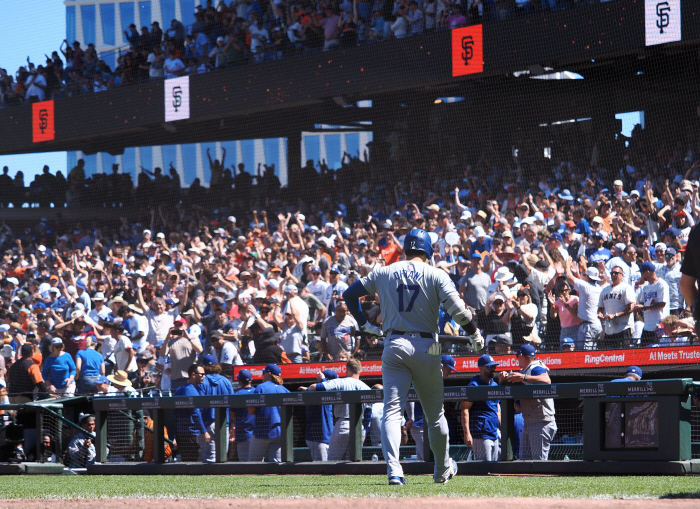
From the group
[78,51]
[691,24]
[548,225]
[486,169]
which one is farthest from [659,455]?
[78,51]

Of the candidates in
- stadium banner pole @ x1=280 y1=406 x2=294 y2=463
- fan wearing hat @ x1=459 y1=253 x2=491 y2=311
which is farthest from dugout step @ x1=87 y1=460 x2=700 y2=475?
fan wearing hat @ x1=459 y1=253 x2=491 y2=311

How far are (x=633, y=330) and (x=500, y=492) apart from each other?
19.0 feet

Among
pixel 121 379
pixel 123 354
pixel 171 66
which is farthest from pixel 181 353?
pixel 171 66

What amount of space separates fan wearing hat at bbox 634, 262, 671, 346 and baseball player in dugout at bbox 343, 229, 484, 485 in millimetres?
5126

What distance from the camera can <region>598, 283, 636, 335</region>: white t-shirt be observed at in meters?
10.4

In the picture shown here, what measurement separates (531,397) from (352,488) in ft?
7.63

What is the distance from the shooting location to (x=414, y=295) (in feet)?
19.1

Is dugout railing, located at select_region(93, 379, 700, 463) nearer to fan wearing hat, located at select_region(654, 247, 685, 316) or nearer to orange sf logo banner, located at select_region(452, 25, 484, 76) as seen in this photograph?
fan wearing hat, located at select_region(654, 247, 685, 316)

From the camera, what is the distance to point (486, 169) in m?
19.4

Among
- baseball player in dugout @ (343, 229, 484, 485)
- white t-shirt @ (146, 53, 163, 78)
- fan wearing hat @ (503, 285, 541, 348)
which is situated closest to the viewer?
baseball player in dugout @ (343, 229, 484, 485)

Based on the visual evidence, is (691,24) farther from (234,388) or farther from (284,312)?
(234,388)

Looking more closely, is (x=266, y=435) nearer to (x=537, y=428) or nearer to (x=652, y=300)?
(x=537, y=428)

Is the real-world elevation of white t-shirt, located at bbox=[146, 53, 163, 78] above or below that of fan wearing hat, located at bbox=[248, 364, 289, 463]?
above

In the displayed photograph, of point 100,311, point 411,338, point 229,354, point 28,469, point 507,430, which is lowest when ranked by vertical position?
point 28,469
